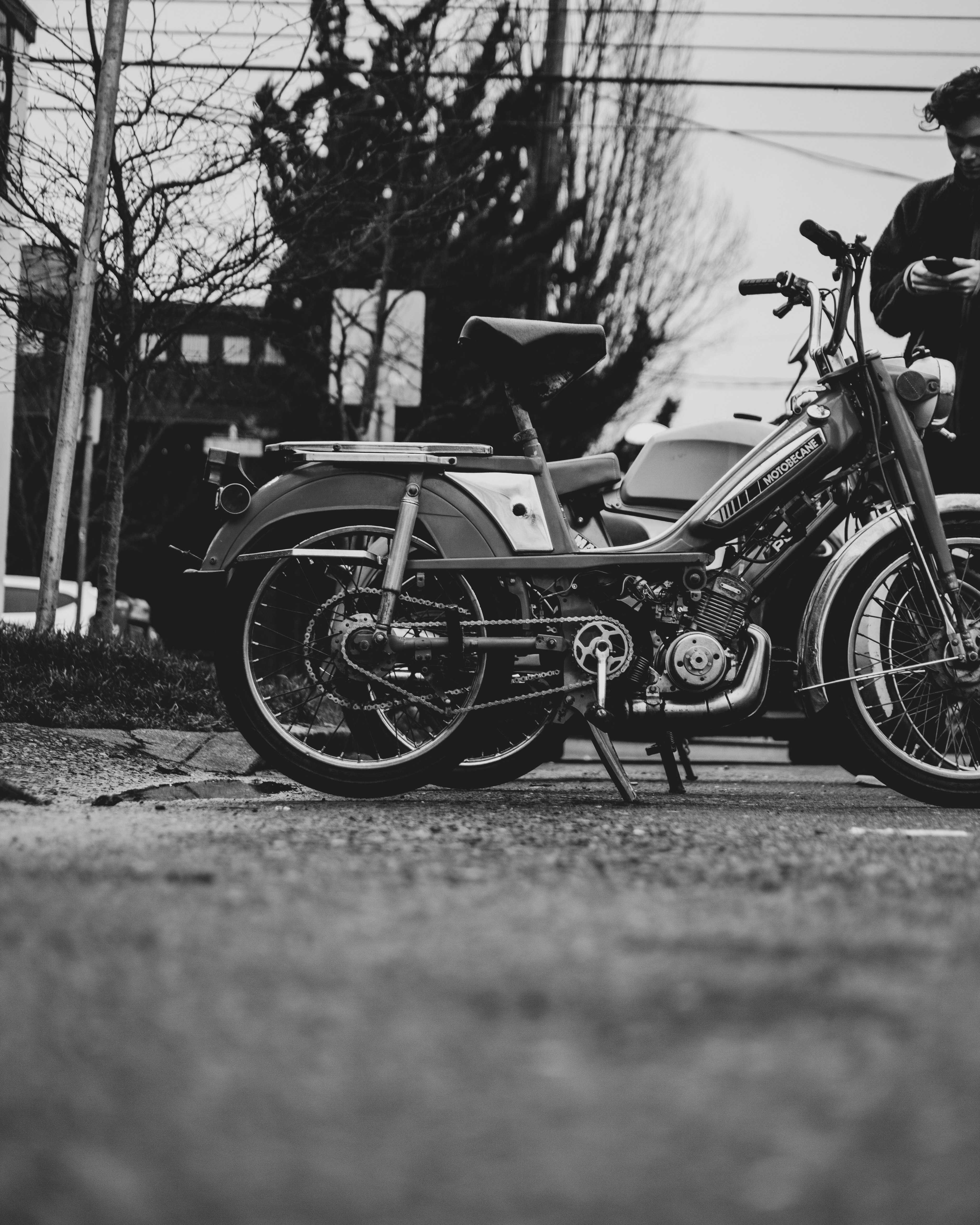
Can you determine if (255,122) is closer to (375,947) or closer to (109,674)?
(109,674)

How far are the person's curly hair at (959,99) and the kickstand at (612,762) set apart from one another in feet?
7.19

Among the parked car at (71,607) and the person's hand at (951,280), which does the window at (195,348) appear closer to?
the parked car at (71,607)

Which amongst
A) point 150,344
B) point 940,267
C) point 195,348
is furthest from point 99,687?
point 195,348

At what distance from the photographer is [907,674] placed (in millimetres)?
3875

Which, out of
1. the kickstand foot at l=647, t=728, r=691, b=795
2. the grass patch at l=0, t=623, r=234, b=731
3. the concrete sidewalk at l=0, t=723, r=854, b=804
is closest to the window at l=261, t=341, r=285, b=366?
the grass patch at l=0, t=623, r=234, b=731

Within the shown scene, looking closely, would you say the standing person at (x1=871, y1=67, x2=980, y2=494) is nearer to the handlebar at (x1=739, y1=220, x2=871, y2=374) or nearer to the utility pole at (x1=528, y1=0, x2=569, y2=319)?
the handlebar at (x1=739, y1=220, x2=871, y2=374)

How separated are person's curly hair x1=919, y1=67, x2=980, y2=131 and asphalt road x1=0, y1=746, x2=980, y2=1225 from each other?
2791mm

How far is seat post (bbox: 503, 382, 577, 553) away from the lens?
3.88 meters

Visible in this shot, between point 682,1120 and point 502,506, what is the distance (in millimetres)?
2770

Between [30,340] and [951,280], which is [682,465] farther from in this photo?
[30,340]

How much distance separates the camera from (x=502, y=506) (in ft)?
12.7

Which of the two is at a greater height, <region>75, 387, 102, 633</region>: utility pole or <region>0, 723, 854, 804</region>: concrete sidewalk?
<region>75, 387, 102, 633</region>: utility pole

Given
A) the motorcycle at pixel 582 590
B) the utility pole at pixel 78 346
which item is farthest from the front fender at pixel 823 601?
the utility pole at pixel 78 346

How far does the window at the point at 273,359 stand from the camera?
15.9 metres
